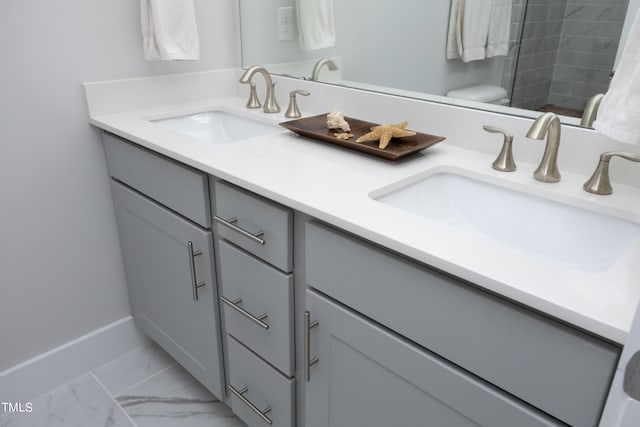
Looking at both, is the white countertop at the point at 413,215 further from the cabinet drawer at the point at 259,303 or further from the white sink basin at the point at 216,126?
the cabinet drawer at the point at 259,303

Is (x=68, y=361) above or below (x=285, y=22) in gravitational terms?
below

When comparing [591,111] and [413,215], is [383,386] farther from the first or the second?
[591,111]

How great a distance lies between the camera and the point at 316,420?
1.05 meters

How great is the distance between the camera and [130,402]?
5.05 feet

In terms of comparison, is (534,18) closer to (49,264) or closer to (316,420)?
(316,420)

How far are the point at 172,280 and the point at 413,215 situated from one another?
0.84 metres

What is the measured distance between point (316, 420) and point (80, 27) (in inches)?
49.0

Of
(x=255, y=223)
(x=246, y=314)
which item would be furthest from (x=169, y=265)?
(x=255, y=223)

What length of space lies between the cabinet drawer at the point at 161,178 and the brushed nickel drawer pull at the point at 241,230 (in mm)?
77

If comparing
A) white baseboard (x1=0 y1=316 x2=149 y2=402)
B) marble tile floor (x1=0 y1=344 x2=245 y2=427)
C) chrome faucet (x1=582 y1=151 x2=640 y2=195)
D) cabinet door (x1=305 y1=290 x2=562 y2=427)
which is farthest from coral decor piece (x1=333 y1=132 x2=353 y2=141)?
white baseboard (x1=0 y1=316 x2=149 y2=402)

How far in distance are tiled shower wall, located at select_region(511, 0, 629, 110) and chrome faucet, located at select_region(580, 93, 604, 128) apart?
0.03ft

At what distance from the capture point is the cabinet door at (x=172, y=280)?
1.26m

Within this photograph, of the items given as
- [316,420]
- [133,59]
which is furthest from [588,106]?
[133,59]

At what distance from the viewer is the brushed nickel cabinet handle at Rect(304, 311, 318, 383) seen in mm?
952
